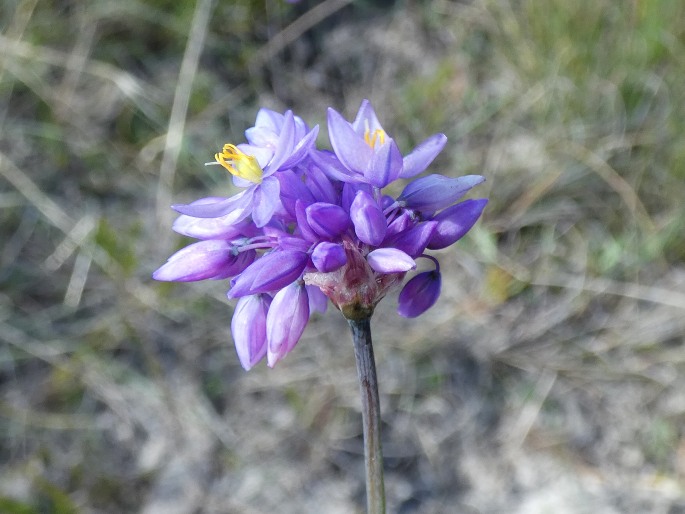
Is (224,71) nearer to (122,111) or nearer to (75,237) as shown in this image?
(122,111)

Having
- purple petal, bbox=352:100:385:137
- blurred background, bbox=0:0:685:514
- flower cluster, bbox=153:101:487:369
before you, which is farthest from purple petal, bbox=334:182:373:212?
blurred background, bbox=0:0:685:514

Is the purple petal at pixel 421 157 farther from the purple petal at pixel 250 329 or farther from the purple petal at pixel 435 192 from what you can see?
the purple petal at pixel 250 329

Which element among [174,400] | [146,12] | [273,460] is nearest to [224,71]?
[146,12]

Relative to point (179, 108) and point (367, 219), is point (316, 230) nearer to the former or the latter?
point (367, 219)

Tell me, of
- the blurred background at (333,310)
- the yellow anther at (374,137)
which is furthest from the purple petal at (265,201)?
the blurred background at (333,310)

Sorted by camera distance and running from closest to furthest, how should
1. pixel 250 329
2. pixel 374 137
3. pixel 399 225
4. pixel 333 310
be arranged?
pixel 399 225 → pixel 250 329 → pixel 374 137 → pixel 333 310

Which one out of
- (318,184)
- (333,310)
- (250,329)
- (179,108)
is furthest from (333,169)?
(179,108)
